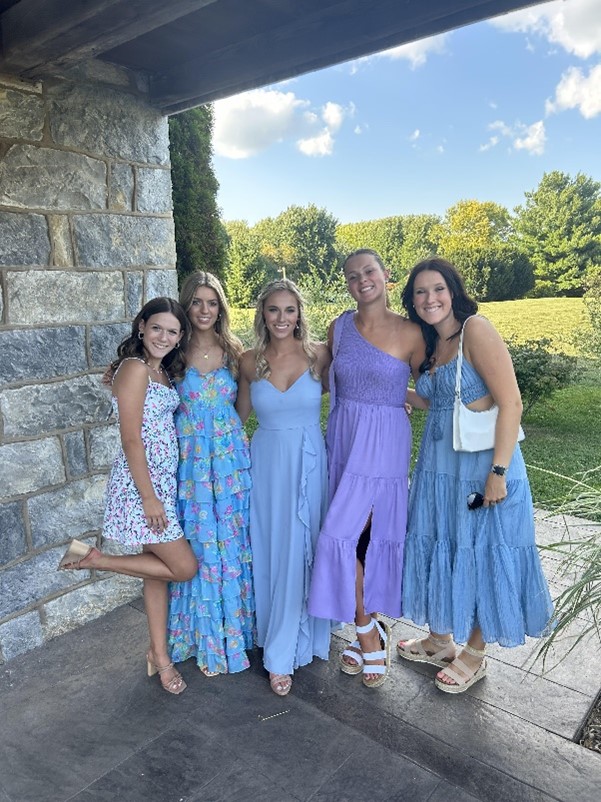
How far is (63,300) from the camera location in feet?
7.84

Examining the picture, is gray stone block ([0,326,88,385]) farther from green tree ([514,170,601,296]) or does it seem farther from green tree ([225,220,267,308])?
green tree ([514,170,601,296])

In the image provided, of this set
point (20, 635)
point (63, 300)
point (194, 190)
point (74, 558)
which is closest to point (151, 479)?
point (74, 558)

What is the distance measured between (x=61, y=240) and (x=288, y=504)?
1.49 metres

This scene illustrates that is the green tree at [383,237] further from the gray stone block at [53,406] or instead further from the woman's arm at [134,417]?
the woman's arm at [134,417]

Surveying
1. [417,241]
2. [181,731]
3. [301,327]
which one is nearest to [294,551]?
[181,731]

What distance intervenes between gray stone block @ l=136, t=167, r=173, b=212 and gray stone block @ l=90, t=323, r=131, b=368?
0.60 metres

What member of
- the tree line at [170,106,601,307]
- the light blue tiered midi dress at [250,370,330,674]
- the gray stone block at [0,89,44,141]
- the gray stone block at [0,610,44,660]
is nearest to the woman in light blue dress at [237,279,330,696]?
the light blue tiered midi dress at [250,370,330,674]

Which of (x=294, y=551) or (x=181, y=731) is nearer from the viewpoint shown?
(x=181, y=731)

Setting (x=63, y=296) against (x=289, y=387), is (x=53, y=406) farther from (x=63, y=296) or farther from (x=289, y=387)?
(x=289, y=387)

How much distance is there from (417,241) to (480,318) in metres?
19.7

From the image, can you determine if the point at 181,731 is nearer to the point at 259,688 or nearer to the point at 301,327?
the point at 259,688

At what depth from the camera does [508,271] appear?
15.5 metres

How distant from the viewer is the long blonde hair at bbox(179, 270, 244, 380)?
2.12 m

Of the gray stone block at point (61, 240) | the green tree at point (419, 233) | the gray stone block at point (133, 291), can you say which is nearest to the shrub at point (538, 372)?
the gray stone block at point (133, 291)
